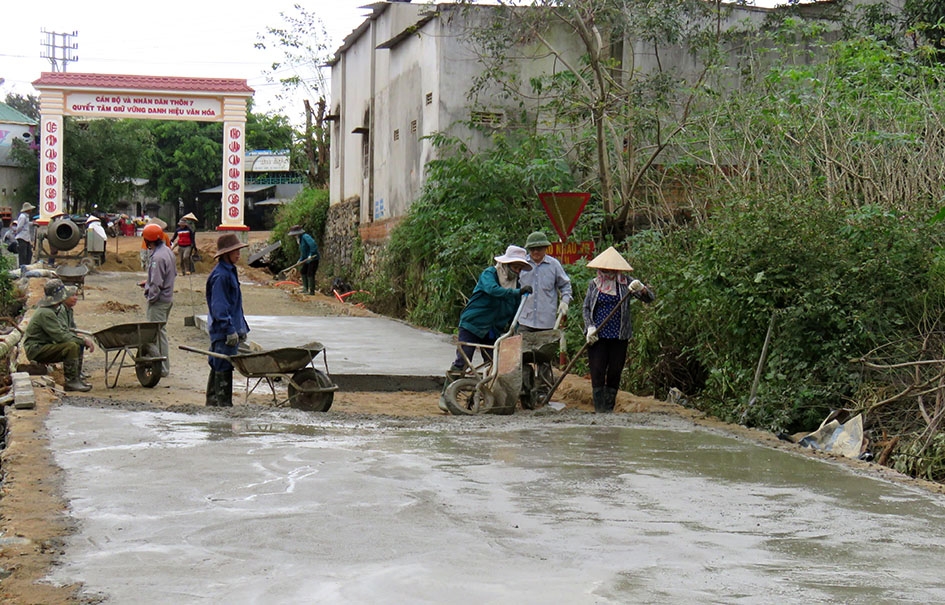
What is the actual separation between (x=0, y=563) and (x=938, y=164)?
1008 centimetres

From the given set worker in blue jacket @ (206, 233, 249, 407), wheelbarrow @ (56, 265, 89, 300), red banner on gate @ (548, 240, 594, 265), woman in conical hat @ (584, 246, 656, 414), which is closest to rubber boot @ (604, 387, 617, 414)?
woman in conical hat @ (584, 246, 656, 414)

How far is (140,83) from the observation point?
3080cm

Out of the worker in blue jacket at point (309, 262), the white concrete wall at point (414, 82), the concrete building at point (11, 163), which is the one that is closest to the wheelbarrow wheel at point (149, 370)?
the white concrete wall at point (414, 82)

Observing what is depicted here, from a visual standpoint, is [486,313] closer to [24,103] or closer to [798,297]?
[798,297]

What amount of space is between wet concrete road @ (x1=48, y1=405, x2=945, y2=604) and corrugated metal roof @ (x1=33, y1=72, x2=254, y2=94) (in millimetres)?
23501

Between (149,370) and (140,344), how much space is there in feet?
1.70

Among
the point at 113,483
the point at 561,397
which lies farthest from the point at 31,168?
the point at 113,483

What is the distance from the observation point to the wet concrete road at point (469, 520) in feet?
14.9

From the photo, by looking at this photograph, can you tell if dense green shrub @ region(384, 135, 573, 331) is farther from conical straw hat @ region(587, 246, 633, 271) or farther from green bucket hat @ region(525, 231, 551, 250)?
conical straw hat @ region(587, 246, 633, 271)

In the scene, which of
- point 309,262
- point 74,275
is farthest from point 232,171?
point 74,275

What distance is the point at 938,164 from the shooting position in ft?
38.0

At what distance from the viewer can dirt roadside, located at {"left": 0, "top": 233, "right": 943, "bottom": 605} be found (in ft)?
15.6

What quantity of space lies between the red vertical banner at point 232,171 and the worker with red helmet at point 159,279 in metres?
→ 18.8

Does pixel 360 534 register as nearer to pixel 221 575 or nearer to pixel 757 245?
pixel 221 575
